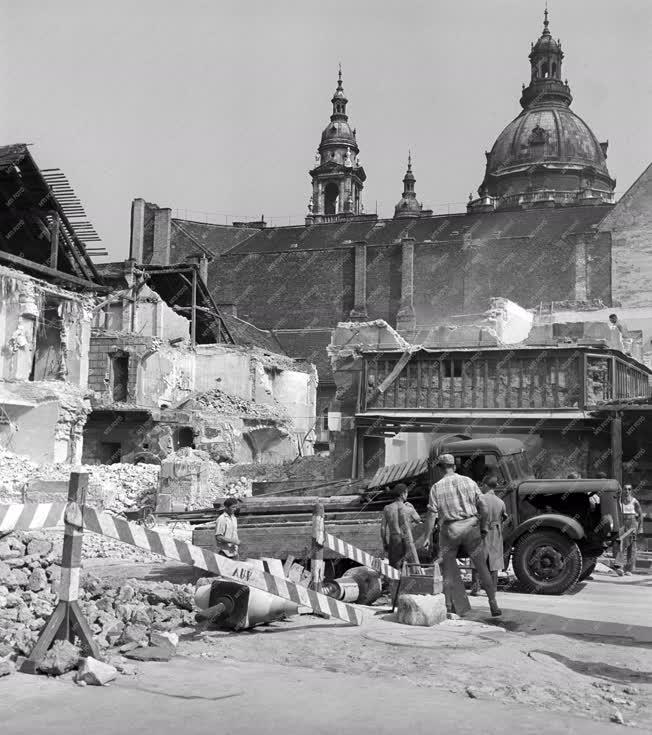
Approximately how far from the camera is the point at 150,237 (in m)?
65.2

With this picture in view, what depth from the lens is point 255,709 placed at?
5.07 metres

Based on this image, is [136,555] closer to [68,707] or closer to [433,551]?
[433,551]

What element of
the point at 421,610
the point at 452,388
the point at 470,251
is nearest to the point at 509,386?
the point at 452,388

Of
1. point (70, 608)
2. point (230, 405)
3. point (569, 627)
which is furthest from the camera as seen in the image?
point (230, 405)

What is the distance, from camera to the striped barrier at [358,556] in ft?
29.8

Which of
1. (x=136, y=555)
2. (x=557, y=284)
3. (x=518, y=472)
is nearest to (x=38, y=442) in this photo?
(x=136, y=555)

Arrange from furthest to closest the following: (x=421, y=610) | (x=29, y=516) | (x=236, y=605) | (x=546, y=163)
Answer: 1. (x=546, y=163)
2. (x=421, y=610)
3. (x=236, y=605)
4. (x=29, y=516)

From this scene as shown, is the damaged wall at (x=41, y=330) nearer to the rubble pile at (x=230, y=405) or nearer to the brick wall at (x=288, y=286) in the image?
the rubble pile at (x=230, y=405)

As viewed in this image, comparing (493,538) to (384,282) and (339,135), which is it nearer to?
(384,282)

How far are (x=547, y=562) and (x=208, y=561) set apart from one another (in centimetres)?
551

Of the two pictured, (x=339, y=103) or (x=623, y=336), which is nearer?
(x=623, y=336)

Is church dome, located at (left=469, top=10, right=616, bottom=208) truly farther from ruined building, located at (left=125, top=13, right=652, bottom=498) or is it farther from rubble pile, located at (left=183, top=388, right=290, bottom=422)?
rubble pile, located at (left=183, top=388, right=290, bottom=422)

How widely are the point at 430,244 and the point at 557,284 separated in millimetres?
9572

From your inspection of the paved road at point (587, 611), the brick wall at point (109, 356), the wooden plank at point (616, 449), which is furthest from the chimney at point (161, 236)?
the paved road at point (587, 611)
